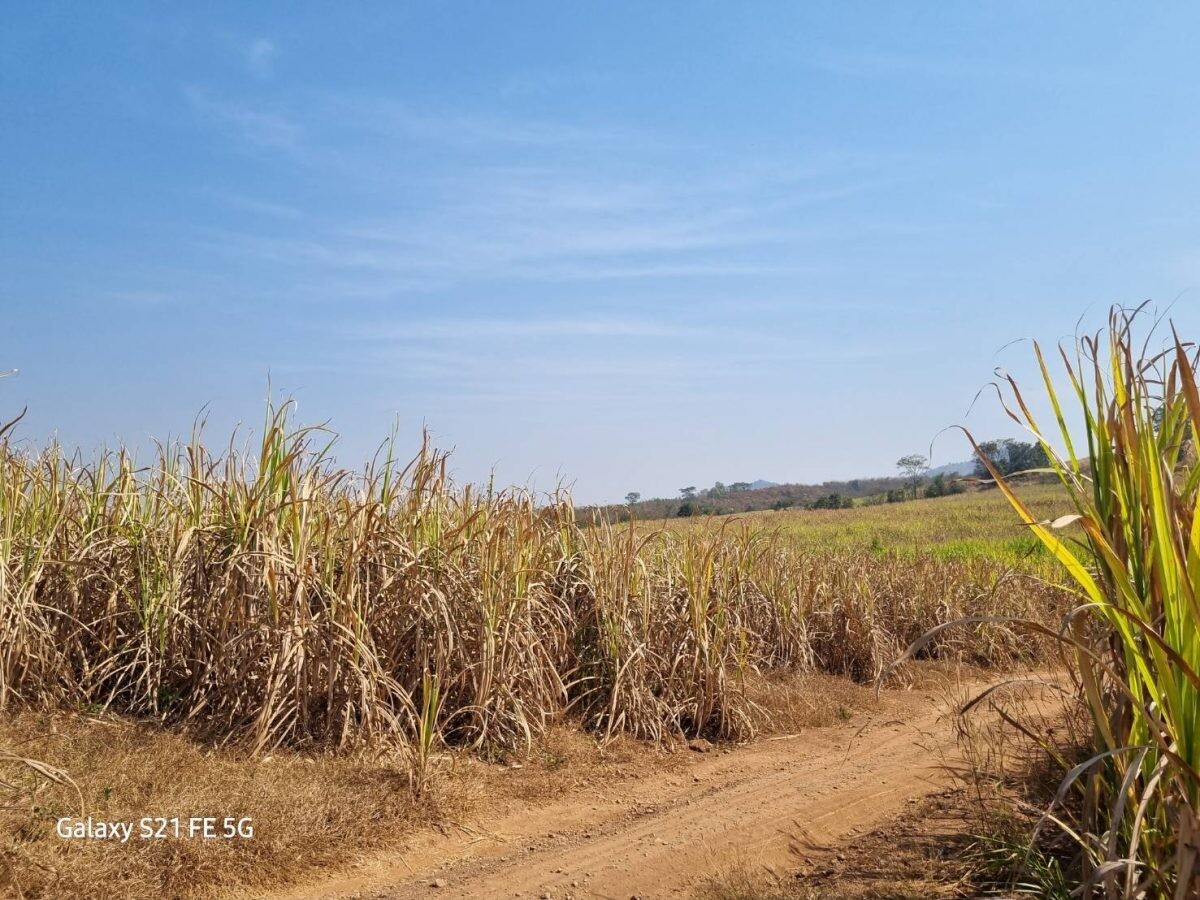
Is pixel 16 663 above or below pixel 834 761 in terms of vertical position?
above

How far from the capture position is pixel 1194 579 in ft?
8.55

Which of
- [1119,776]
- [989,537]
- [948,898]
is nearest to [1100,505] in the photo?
[1119,776]

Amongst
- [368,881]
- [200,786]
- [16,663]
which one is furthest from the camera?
[16,663]

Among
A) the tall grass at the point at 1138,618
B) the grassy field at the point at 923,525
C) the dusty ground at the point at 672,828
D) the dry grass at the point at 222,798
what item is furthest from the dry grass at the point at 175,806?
the grassy field at the point at 923,525

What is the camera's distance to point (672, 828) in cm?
502

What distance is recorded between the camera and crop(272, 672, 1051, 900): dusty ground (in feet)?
14.1

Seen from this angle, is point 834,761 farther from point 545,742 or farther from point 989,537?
point 989,537

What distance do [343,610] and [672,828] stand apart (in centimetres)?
231

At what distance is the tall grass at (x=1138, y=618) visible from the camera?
2.43 metres

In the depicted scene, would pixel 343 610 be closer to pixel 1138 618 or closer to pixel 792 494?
pixel 1138 618

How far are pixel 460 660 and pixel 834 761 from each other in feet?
8.94

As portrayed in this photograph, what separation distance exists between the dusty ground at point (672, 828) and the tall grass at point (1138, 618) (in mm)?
Answer: 1434

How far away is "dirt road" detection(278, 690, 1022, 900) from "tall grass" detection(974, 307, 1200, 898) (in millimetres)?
928

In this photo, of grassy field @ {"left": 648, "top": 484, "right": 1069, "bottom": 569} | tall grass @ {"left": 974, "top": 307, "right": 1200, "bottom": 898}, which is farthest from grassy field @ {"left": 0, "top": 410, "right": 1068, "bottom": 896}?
grassy field @ {"left": 648, "top": 484, "right": 1069, "bottom": 569}
